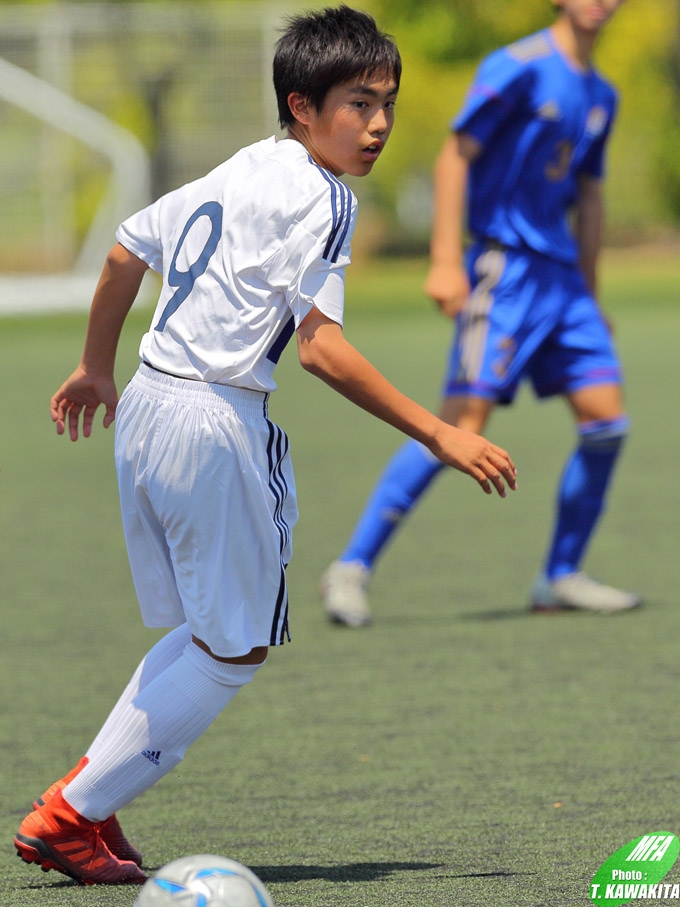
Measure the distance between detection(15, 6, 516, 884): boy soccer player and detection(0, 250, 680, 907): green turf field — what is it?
30cm

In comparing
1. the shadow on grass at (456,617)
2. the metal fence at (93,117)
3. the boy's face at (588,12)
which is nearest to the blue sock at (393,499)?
the shadow on grass at (456,617)

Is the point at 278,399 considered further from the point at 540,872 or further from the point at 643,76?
the point at 643,76

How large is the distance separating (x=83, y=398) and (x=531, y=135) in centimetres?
234

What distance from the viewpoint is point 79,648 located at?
15.3ft

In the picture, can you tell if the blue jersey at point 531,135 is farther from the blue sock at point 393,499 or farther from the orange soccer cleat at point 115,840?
the orange soccer cleat at point 115,840

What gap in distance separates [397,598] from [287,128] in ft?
9.15

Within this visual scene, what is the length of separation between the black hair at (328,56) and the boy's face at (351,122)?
15 mm

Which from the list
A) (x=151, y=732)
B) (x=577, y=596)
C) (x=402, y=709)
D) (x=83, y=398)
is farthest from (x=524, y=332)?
(x=151, y=732)

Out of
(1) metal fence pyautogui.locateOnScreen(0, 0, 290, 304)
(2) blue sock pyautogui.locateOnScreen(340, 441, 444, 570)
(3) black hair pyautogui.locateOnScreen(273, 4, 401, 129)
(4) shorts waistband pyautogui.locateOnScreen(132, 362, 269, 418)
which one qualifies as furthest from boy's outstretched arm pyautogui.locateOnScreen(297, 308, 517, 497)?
(1) metal fence pyautogui.locateOnScreen(0, 0, 290, 304)

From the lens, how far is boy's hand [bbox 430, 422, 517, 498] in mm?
2580

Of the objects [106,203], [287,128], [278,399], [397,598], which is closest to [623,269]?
[106,203]

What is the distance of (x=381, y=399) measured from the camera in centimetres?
256

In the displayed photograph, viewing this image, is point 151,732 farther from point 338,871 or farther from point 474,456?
point 474,456

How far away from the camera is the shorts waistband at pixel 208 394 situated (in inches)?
104
